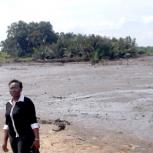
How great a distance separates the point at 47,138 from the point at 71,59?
139 feet

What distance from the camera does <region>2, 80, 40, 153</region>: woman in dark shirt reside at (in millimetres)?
7340

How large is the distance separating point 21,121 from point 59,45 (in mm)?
52242

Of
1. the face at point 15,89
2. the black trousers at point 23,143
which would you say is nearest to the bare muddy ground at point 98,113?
the black trousers at point 23,143

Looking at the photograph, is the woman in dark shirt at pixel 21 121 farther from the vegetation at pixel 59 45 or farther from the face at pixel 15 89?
the vegetation at pixel 59 45

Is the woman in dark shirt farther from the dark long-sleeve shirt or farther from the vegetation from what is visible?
the vegetation

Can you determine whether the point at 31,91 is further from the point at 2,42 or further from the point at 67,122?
the point at 2,42

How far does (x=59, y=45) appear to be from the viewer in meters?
59.4

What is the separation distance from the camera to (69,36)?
66.8 metres

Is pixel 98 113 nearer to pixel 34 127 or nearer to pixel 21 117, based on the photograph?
pixel 34 127

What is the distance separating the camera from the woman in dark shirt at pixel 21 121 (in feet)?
24.1

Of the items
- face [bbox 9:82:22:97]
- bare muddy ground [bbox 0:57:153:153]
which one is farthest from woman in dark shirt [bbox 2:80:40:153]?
bare muddy ground [bbox 0:57:153:153]

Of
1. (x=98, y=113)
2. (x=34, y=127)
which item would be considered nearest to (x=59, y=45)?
(x=98, y=113)

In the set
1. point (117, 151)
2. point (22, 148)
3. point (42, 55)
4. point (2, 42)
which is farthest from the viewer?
point (2, 42)

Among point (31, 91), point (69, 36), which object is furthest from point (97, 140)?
point (69, 36)
